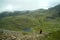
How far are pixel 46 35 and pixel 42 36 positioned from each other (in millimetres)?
3862

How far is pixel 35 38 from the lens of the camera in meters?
89.0

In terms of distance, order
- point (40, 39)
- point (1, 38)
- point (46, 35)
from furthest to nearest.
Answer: point (46, 35) → point (40, 39) → point (1, 38)

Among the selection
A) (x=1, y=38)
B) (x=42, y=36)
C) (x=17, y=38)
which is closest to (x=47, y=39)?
(x=42, y=36)

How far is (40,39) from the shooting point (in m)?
88.8

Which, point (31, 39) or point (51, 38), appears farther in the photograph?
point (51, 38)

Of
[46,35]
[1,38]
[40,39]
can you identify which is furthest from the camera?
[46,35]

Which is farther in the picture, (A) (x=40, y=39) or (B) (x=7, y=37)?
(A) (x=40, y=39)

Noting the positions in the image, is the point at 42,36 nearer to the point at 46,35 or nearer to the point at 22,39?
the point at 46,35

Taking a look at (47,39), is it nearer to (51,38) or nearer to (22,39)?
(51,38)

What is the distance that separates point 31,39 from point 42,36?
9191 millimetres

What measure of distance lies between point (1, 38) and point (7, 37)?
3.16m

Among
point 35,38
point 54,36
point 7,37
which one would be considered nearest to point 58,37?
point 54,36

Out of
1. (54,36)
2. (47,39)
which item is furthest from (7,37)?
(54,36)

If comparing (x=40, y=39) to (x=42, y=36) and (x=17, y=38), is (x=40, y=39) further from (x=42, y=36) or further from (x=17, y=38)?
(x=17, y=38)
